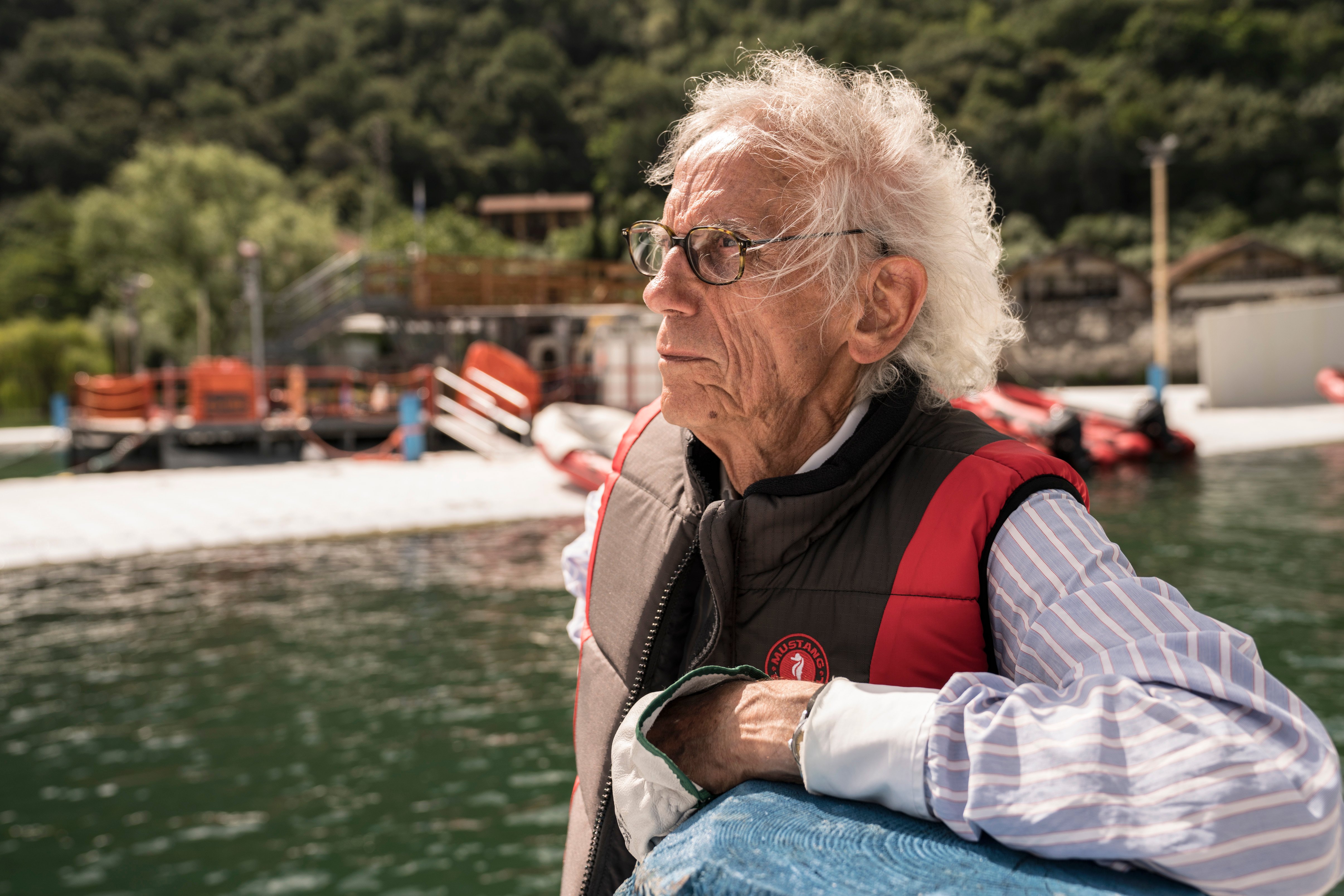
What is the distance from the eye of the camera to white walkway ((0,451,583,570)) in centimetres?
893

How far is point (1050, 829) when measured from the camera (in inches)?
28.9

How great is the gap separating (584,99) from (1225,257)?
225 ft

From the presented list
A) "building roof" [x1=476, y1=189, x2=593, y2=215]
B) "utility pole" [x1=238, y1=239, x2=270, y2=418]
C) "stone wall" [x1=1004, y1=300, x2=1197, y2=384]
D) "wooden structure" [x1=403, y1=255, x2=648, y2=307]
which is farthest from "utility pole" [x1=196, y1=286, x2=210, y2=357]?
"building roof" [x1=476, y1=189, x2=593, y2=215]

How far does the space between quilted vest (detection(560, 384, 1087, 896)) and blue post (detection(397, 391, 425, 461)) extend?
13879mm

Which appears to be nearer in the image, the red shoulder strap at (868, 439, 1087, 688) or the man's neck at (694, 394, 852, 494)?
the red shoulder strap at (868, 439, 1087, 688)

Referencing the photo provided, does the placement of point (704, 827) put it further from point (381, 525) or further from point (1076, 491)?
point (381, 525)

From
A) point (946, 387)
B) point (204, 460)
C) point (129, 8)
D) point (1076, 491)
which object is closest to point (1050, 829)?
point (1076, 491)

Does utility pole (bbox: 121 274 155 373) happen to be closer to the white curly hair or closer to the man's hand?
the white curly hair

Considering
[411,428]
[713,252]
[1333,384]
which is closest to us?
[713,252]

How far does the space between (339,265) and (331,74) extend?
240 feet

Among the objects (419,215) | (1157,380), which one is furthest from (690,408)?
(419,215)

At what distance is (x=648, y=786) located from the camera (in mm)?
935

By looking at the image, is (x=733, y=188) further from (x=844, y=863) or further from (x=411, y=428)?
(x=411, y=428)

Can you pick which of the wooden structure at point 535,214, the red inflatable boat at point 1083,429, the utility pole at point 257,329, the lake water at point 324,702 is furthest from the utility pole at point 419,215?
the lake water at point 324,702
